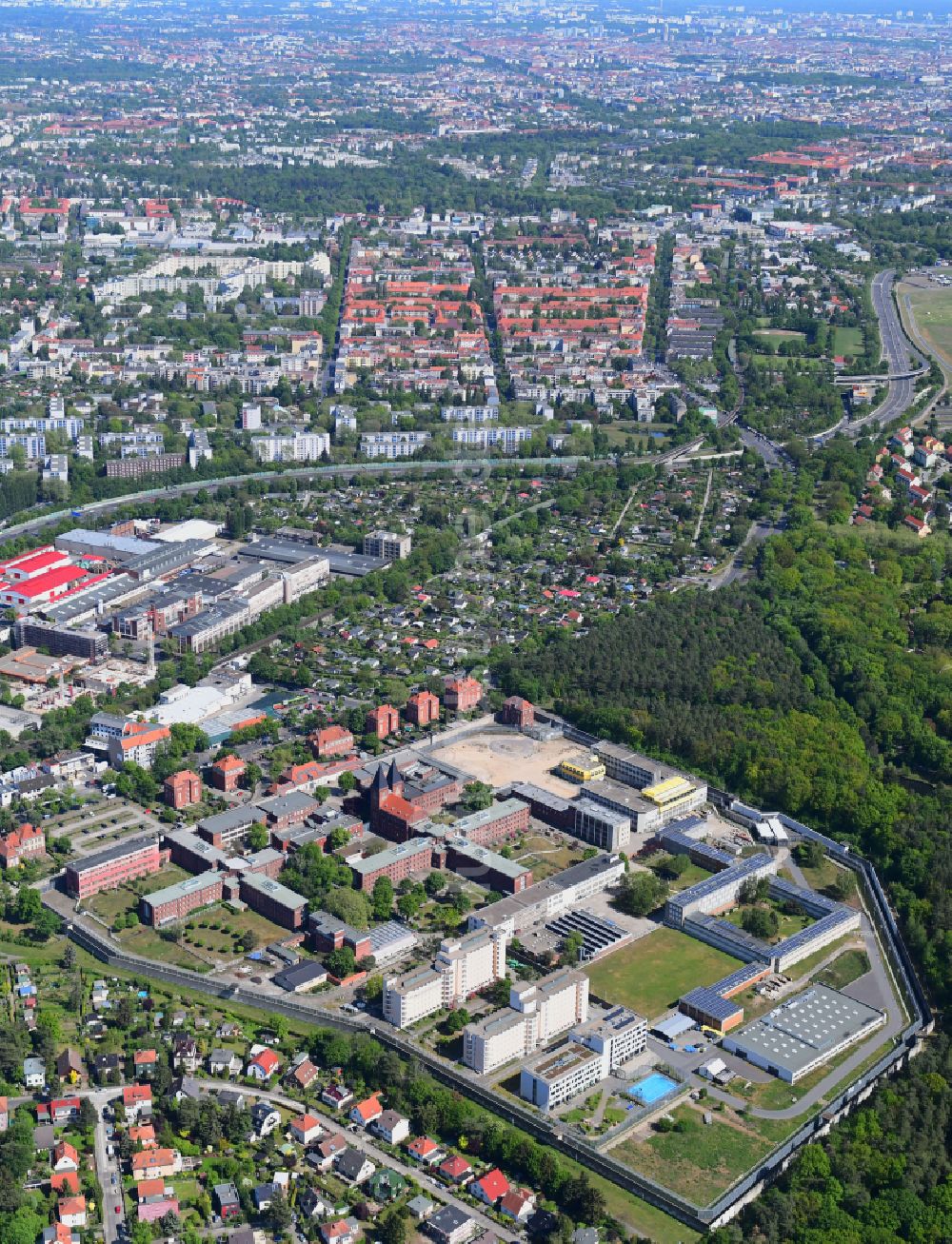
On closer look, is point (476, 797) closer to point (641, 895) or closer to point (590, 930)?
point (641, 895)

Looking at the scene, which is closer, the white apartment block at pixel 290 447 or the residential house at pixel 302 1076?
the residential house at pixel 302 1076

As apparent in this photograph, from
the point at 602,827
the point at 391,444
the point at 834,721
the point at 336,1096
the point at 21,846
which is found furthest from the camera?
the point at 391,444

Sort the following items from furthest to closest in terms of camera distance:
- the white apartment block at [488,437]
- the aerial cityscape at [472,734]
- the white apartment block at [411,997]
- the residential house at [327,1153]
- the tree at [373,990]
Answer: the white apartment block at [488,437]
the tree at [373,990]
the white apartment block at [411,997]
the aerial cityscape at [472,734]
the residential house at [327,1153]

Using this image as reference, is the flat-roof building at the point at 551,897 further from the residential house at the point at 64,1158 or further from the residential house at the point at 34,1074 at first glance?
the residential house at the point at 64,1158

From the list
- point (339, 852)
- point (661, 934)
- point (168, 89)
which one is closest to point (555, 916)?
point (661, 934)

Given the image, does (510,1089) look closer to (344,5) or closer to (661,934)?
(661,934)

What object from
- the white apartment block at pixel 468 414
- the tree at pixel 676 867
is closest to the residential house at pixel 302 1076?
the tree at pixel 676 867

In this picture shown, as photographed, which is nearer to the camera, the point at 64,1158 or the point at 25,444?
the point at 64,1158

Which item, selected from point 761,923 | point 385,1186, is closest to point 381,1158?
point 385,1186
